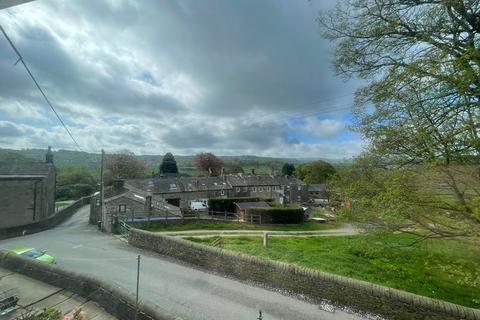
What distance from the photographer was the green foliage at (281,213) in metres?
35.9

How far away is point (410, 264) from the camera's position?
13352mm

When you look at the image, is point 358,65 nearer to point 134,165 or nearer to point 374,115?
point 374,115

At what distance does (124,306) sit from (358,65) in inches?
268

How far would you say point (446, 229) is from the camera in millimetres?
6039

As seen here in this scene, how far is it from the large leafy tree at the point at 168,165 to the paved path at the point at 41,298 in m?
71.4

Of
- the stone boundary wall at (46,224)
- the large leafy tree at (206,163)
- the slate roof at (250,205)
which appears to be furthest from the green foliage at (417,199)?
the large leafy tree at (206,163)

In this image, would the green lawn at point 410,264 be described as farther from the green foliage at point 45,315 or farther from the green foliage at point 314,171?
the green foliage at point 314,171

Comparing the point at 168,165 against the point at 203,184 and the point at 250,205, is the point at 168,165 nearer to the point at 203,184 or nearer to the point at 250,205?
the point at 203,184

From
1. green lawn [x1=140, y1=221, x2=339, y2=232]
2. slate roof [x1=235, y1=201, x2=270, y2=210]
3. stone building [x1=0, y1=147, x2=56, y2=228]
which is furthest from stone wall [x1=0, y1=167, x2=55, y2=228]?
slate roof [x1=235, y1=201, x2=270, y2=210]

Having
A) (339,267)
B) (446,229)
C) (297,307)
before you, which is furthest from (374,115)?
(339,267)

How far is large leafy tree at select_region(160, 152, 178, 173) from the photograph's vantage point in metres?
73.2

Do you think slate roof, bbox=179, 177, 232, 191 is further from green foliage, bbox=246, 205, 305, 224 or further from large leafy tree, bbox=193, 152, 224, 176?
large leafy tree, bbox=193, 152, 224, 176

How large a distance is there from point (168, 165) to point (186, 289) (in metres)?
65.1

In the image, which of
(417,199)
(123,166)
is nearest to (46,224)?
(417,199)
